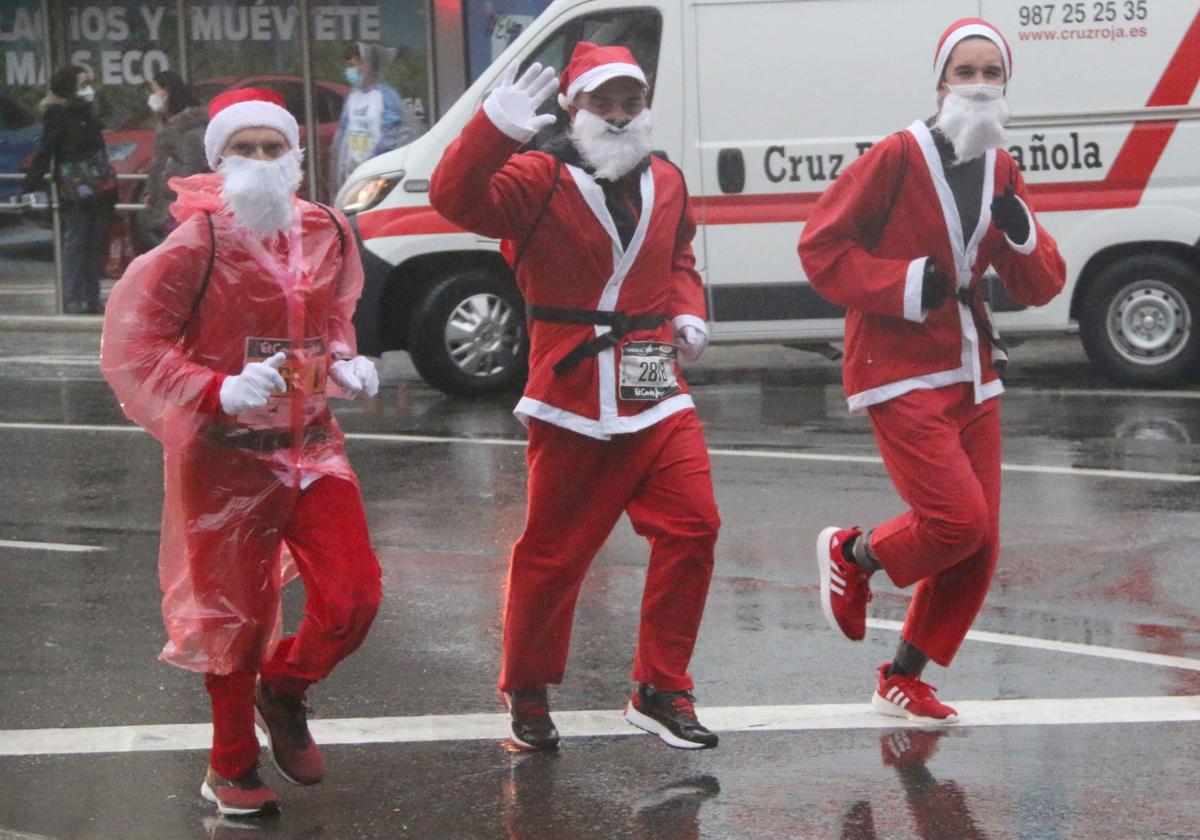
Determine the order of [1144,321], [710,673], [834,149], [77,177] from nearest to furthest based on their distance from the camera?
[710,673]
[834,149]
[1144,321]
[77,177]

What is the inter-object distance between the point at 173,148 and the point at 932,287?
1004cm

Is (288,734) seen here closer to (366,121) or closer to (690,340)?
(690,340)

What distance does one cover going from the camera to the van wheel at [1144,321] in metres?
11.5

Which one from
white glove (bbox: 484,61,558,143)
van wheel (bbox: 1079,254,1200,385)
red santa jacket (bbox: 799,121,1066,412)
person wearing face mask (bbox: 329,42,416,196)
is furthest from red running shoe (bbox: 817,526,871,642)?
person wearing face mask (bbox: 329,42,416,196)

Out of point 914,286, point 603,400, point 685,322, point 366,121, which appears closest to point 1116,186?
point 366,121

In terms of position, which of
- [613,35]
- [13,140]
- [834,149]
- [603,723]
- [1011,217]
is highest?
[613,35]

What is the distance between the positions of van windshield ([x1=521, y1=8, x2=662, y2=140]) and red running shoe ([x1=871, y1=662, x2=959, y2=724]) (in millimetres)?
6559

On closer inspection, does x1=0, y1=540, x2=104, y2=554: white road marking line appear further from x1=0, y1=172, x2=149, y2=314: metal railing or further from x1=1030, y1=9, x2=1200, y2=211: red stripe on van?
x1=0, y1=172, x2=149, y2=314: metal railing

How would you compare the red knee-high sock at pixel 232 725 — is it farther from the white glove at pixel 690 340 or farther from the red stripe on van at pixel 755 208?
the red stripe on van at pixel 755 208

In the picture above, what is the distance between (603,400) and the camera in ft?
16.4

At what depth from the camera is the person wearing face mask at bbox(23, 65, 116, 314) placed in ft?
53.1

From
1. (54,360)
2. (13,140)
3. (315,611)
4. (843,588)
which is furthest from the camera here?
(13,140)

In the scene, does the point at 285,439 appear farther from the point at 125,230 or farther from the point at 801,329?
the point at 125,230

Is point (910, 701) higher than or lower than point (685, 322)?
lower
